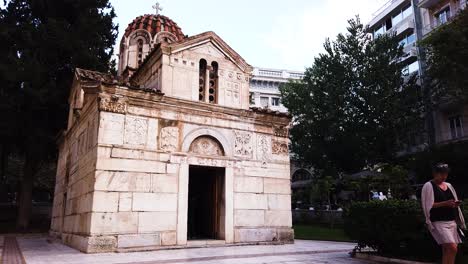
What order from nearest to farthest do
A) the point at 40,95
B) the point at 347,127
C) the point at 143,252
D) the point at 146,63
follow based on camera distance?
the point at 143,252, the point at 146,63, the point at 40,95, the point at 347,127

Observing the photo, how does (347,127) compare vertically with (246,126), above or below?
above

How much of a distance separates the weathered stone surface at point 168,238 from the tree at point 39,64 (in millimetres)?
12710

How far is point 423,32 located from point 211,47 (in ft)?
76.7

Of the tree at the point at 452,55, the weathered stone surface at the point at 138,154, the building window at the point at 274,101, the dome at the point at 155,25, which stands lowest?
the weathered stone surface at the point at 138,154

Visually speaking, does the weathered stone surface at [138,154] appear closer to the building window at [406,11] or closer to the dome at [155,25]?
the dome at [155,25]

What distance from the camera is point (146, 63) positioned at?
1390 cm

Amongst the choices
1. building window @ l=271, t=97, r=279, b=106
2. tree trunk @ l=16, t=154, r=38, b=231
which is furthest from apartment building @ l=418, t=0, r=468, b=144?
tree trunk @ l=16, t=154, r=38, b=231

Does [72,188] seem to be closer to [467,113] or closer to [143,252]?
[143,252]

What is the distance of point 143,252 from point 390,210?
6.40m

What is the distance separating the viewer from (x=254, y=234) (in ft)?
40.0

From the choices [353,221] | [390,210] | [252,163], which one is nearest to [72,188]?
[252,163]

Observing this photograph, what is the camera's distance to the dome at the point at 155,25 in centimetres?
2202

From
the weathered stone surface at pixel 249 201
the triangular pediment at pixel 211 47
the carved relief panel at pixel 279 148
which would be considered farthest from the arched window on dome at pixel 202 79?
the weathered stone surface at pixel 249 201

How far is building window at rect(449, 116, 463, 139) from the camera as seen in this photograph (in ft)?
83.6
